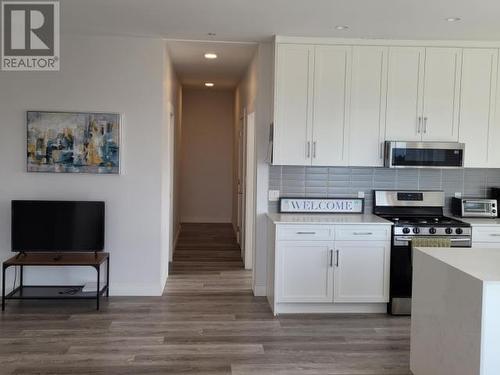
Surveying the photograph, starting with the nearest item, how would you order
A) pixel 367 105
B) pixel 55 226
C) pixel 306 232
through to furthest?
pixel 306 232, pixel 55 226, pixel 367 105

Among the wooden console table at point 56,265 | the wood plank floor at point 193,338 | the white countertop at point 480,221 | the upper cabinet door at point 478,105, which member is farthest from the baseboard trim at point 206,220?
the upper cabinet door at point 478,105

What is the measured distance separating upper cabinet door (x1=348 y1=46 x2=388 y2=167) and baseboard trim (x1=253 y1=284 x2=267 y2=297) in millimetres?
1587

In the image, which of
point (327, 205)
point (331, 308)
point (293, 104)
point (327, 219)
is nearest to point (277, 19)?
point (293, 104)

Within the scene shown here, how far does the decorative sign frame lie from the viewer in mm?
5195

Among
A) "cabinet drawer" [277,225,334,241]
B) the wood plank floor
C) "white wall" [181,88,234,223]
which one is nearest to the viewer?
the wood plank floor

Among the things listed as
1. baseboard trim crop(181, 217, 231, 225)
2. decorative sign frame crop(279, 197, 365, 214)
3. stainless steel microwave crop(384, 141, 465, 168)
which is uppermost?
stainless steel microwave crop(384, 141, 465, 168)

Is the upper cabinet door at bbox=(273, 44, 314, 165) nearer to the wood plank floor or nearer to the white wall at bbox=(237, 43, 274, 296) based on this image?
the white wall at bbox=(237, 43, 274, 296)

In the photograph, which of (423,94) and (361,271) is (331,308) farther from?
(423,94)

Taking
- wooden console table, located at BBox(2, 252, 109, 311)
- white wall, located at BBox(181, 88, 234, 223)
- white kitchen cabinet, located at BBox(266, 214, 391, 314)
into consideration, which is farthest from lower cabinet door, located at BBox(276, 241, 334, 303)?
white wall, located at BBox(181, 88, 234, 223)

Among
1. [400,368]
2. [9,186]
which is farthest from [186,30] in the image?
[400,368]

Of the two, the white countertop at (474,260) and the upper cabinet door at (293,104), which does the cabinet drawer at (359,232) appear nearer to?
the upper cabinet door at (293,104)

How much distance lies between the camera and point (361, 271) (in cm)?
466

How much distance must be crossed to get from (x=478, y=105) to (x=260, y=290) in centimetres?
290

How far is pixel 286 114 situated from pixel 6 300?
3333 mm
